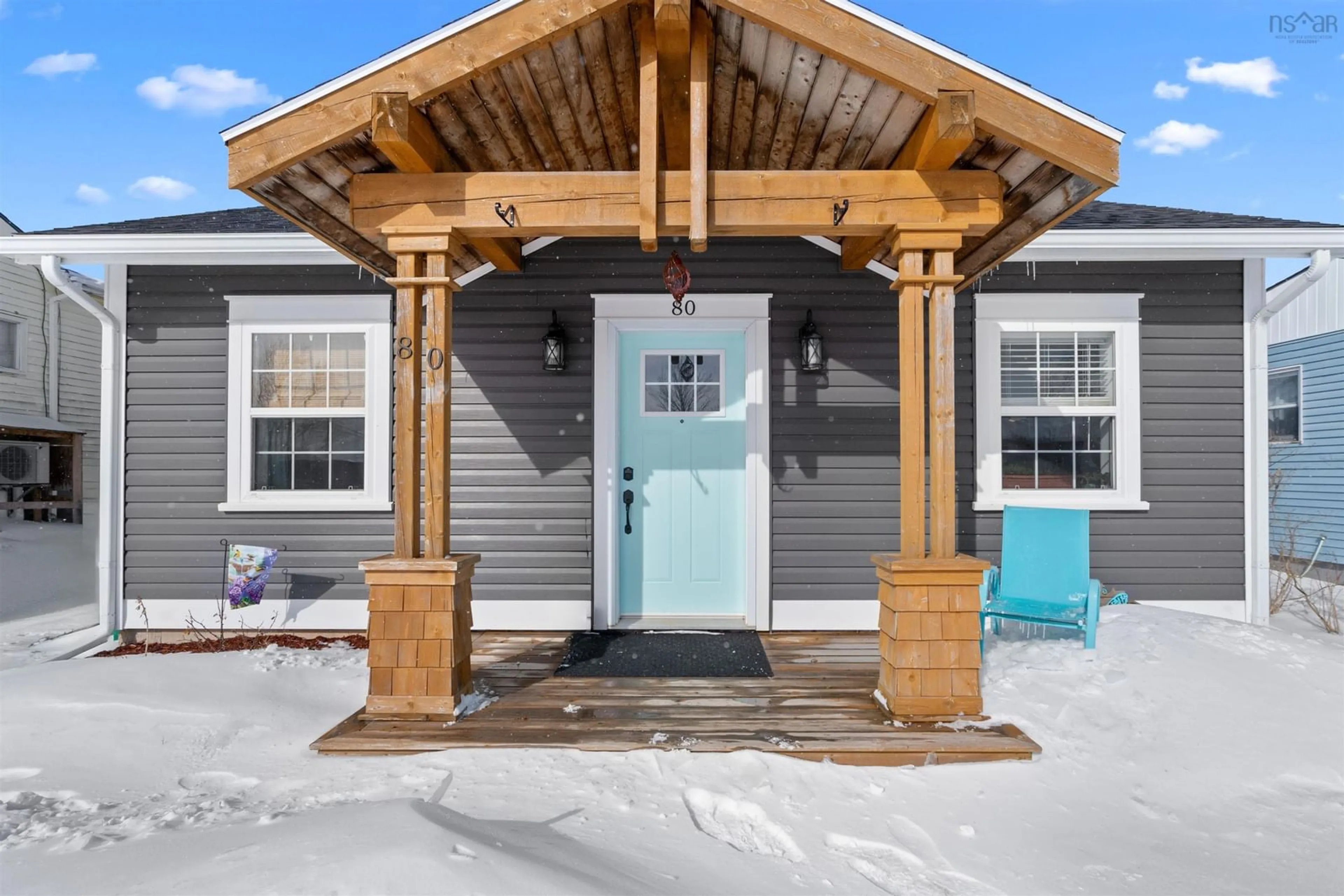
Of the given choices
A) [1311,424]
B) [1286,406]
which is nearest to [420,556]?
[1311,424]

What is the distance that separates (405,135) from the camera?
9.41ft

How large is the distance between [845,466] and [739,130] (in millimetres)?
2211

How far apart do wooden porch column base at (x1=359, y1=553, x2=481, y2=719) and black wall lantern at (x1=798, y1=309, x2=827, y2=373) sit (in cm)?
265

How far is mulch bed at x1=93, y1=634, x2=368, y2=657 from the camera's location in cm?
455

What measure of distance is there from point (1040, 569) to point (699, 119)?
123 inches

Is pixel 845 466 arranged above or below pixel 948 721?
above

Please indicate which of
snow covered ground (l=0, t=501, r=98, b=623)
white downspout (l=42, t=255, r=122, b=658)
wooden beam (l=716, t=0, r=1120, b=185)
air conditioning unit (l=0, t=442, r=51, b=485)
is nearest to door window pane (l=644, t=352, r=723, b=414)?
wooden beam (l=716, t=0, r=1120, b=185)

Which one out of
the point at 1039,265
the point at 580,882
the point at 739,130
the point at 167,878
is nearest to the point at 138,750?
the point at 167,878

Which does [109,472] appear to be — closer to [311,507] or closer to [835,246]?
[311,507]

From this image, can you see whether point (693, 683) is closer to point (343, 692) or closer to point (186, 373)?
point (343, 692)

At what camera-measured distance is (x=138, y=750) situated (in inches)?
111

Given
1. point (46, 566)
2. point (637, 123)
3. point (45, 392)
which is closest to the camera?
point (637, 123)

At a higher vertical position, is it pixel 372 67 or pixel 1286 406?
pixel 372 67

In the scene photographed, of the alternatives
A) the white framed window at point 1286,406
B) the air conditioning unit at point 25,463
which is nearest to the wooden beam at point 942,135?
the white framed window at point 1286,406
